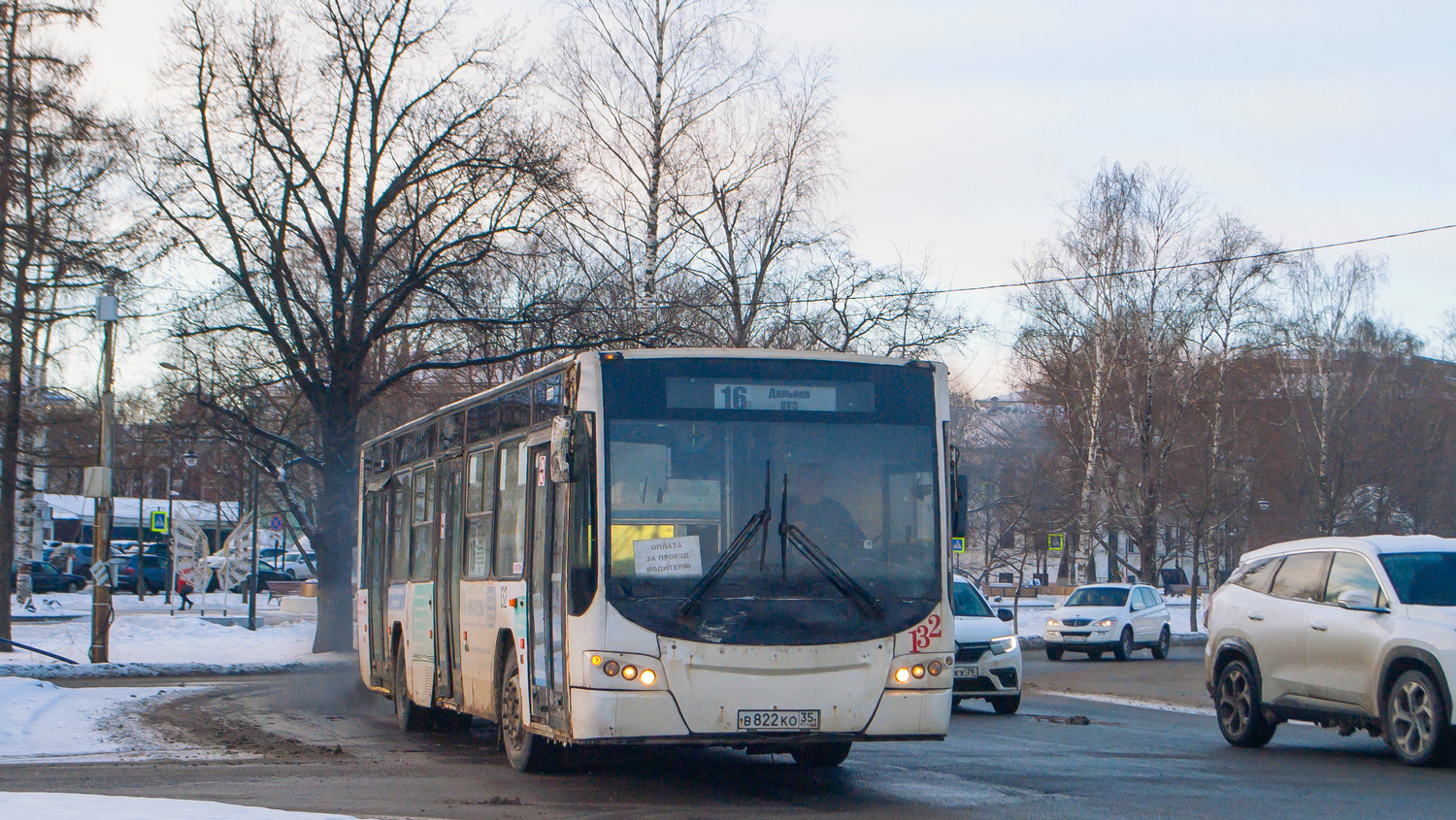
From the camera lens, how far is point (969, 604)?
18.8m

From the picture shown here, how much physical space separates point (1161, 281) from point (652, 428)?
41837 mm

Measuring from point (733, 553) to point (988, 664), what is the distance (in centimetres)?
894

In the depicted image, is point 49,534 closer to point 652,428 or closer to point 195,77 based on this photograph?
point 195,77

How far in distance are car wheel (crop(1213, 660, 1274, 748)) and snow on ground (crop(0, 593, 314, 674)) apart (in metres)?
17.0

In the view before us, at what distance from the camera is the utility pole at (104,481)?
893 inches

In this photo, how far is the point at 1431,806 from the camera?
9117 millimetres

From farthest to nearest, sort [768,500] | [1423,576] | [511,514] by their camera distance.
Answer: [1423,576] < [511,514] < [768,500]

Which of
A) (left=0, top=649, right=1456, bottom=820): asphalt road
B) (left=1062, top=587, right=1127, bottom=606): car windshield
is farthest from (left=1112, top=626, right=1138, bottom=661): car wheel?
(left=0, top=649, right=1456, bottom=820): asphalt road

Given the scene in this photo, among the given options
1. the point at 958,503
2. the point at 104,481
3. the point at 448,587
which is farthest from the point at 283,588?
the point at 958,503

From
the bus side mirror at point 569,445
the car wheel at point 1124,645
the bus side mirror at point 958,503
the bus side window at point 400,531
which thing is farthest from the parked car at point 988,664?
the car wheel at point 1124,645

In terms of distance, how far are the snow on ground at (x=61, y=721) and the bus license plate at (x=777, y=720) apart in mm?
6275

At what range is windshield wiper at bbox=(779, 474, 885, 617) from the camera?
365 inches

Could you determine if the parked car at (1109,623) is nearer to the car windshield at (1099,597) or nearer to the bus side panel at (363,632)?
the car windshield at (1099,597)

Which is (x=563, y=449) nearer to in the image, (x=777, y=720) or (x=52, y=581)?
(x=777, y=720)
